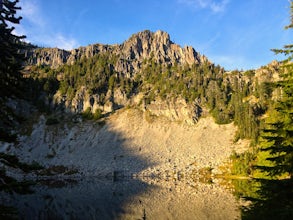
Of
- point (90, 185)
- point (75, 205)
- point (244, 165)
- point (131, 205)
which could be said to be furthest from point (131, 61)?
point (131, 205)

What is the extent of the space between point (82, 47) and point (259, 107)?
12210 centimetres

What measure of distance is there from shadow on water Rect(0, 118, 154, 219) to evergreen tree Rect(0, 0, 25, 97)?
4860 mm

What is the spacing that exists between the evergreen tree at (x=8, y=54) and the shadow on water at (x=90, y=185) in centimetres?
486

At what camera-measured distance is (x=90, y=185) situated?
6278 centimetres

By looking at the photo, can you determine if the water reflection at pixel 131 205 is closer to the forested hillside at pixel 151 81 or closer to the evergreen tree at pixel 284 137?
the evergreen tree at pixel 284 137

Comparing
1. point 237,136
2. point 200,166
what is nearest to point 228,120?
point 237,136

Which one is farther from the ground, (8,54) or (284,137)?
(8,54)

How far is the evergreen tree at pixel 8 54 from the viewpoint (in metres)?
11.2

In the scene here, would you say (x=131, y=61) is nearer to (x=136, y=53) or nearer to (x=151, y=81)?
(x=136, y=53)

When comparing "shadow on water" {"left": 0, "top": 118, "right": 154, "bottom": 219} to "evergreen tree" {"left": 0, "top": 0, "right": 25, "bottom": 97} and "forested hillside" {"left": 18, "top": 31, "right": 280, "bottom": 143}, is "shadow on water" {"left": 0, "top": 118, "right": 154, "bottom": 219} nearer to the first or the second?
"evergreen tree" {"left": 0, "top": 0, "right": 25, "bottom": 97}

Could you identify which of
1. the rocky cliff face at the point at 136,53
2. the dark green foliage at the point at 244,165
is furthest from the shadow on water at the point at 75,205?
the rocky cliff face at the point at 136,53

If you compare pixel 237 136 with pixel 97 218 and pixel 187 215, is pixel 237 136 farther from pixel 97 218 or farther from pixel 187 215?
pixel 97 218

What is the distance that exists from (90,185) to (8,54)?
182 feet

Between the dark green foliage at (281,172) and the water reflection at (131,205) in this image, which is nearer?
the dark green foliage at (281,172)
